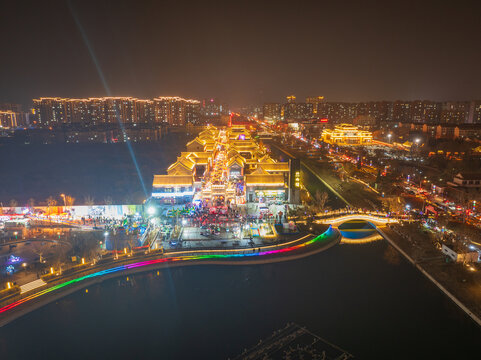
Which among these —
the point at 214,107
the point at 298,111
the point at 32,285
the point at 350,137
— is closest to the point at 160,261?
the point at 32,285

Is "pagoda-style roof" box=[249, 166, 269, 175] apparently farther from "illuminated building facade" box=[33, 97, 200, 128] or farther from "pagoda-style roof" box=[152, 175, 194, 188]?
"illuminated building facade" box=[33, 97, 200, 128]

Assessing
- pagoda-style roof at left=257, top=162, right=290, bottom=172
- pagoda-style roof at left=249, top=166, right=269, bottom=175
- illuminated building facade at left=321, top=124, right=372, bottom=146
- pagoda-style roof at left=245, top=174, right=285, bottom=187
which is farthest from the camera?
illuminated building facade at left=321, top=124, right=372, bottom=146

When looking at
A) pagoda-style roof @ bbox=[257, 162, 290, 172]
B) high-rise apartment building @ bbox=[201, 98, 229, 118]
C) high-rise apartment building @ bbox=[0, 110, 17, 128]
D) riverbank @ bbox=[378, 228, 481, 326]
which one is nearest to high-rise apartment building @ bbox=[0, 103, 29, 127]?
high-rise apartment building @ bbox=[0, 110, 17, 128]

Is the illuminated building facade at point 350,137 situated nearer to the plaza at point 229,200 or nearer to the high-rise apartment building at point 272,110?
the plaza at point 229,200

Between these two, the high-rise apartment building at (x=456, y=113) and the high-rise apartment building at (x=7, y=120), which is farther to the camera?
the high-rise apartment building at (x=7, y=120)

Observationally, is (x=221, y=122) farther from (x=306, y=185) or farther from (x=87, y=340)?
(x=87, y=340)

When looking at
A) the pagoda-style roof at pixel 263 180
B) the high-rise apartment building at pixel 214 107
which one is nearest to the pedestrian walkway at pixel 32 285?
the pagoda-style roof at pixel 263 180
